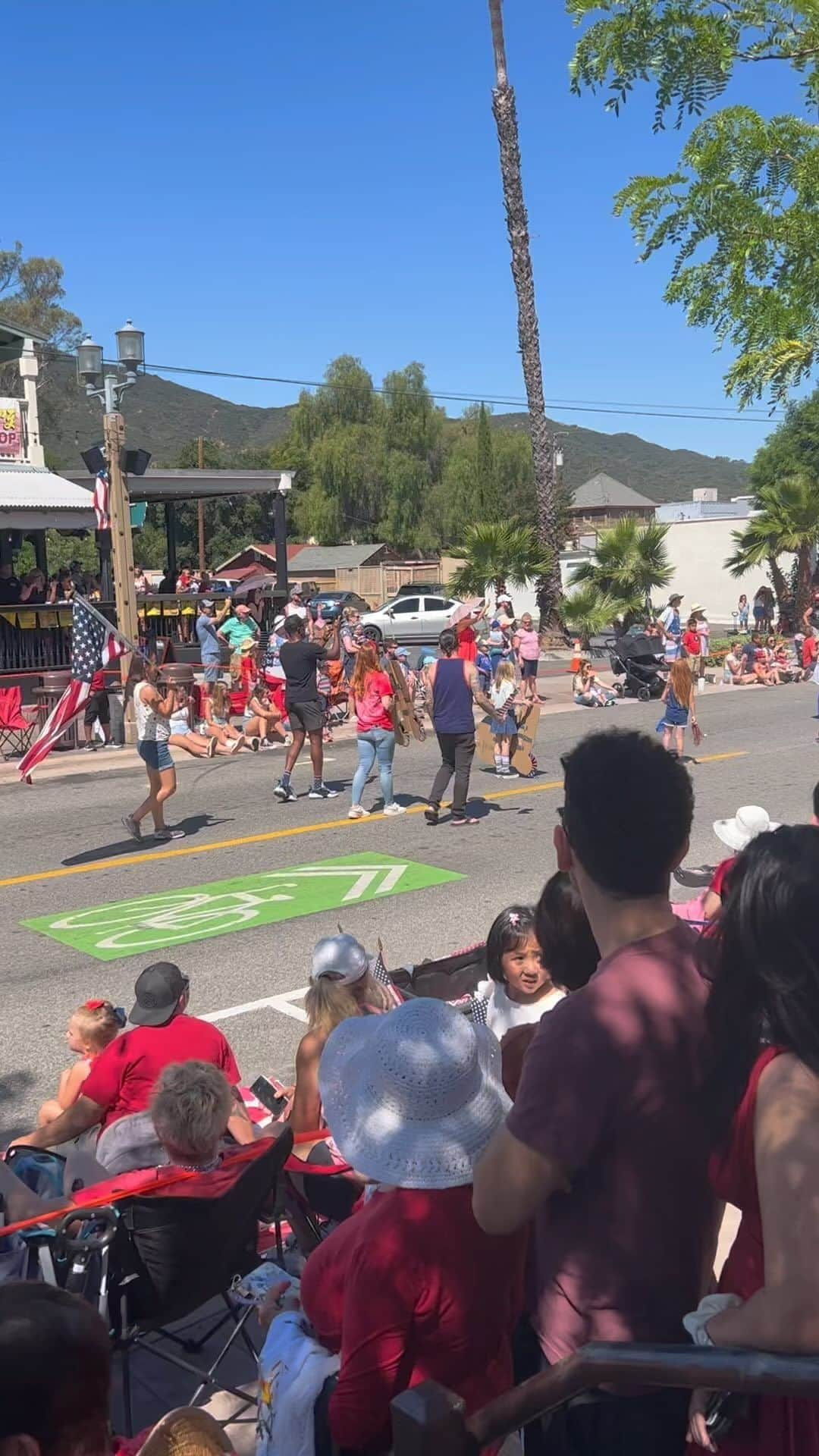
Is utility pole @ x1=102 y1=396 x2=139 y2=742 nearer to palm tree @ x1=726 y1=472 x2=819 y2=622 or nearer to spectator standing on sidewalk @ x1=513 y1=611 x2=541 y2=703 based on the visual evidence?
spectator standing on sidewalk @ x1=513 y1=611 x2=541 y2=703

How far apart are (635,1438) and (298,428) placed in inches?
3115

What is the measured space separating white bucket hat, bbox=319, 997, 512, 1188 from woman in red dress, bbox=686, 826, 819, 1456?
0.55 m

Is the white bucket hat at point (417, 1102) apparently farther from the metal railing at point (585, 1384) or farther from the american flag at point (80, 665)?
the american flag at point (80, 665)

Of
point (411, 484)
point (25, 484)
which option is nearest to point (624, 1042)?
point (25, 484)

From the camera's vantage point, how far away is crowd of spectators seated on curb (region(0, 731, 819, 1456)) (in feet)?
6.74

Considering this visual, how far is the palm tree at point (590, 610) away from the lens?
26312 mm

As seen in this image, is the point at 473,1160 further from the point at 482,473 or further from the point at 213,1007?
the point at 482,473

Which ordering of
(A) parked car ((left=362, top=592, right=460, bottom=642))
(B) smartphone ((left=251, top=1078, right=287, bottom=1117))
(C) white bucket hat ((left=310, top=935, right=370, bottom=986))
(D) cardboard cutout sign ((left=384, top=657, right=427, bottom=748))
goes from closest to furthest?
(C) white bucket hat ((left=310, top=935, right=370, bottom=986)) → (B) smartphone ((left=251, top=1078, right=287, bottom=1117)) → (D) cardboard cutout sign ((left=384, top=657, right=427, bottom=748)) → (A) parked car ((left=362, top=592, right=460, bottom=642))

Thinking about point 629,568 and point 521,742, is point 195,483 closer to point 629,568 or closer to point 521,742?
point 629,568

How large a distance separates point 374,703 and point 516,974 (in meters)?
6.97

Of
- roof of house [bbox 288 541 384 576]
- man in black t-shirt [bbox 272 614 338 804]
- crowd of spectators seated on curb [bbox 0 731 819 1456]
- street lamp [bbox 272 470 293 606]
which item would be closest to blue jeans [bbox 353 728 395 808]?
man in black t-shirt [bbox 272 614 338 804]

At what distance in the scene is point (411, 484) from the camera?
246 ft

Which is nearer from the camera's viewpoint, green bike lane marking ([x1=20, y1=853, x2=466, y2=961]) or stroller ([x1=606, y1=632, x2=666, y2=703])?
green bike lane marking ([x1=20, y1=853, x2=466, y2=961])

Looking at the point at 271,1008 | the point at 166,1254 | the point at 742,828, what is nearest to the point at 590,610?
the point at 271,1008
